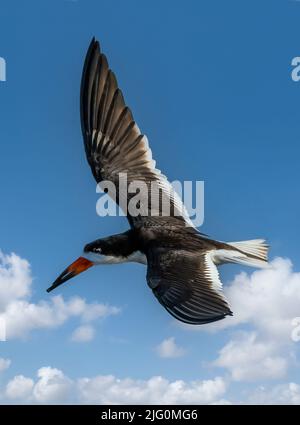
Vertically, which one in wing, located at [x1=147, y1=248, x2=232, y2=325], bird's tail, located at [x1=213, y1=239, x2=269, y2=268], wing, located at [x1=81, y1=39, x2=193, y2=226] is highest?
wing, located at [x1=81, y1=39, x2=193, y2=226]

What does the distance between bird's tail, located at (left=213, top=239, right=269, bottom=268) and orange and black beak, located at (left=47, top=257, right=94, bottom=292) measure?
218 centimetres

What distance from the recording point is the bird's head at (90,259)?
32.1 ft

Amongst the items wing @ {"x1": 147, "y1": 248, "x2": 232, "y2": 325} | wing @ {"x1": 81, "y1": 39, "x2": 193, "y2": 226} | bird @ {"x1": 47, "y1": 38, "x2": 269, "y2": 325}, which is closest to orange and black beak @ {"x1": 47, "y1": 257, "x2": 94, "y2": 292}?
bird @ {"x1": 47, "y1": 38, "x2": 269, "y2": 325}

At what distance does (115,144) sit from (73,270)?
94.9 inches

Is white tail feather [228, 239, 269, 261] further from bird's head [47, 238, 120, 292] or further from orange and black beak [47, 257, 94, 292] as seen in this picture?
orange and black beak [47, 257, 94, 292]

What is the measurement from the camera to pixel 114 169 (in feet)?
35.3

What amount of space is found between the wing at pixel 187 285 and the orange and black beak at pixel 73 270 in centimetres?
153

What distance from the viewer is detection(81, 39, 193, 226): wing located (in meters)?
10.2

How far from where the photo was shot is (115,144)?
11.0 m

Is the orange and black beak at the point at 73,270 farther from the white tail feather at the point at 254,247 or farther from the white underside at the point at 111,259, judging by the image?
the white tail feather at the point at 254,247

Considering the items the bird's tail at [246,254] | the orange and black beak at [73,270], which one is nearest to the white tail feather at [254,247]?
the bird's tail at [246,254]
